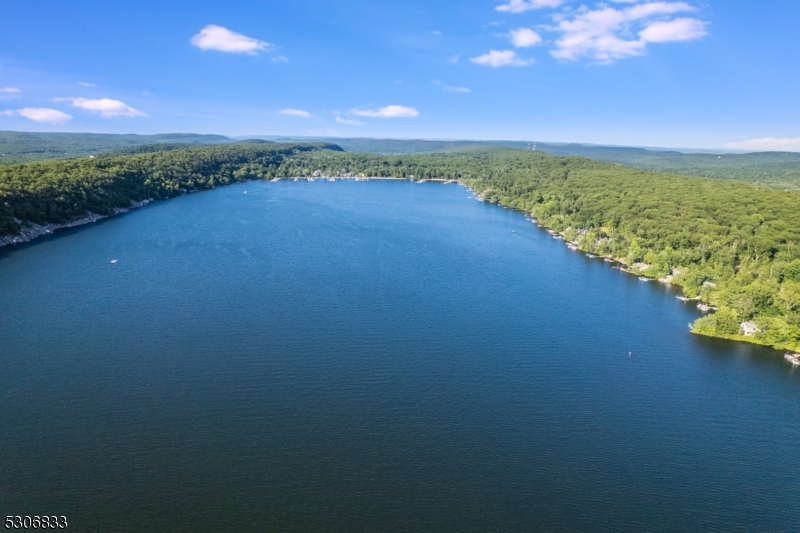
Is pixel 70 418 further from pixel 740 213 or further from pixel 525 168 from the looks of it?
pixel 525 168

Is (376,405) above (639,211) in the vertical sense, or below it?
below

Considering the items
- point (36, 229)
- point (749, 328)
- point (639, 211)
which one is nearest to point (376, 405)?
point (749, 328)

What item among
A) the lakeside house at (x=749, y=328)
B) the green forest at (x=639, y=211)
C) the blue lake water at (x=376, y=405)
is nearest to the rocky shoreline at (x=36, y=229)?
the green forest at (x=639, y=211)

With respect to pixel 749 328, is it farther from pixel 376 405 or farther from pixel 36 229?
pixel 36 229

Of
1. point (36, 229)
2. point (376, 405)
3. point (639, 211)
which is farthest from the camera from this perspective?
point (639, 211)

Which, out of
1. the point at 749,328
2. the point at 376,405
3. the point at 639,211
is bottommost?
the point at 376,405

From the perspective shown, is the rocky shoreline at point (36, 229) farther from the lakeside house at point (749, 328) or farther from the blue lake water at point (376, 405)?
the lakeside house at point (749, 328)
